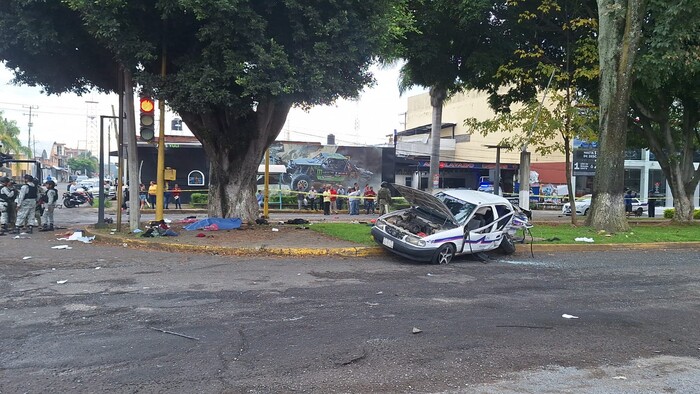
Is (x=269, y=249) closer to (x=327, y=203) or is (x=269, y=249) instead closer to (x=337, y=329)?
(x=337, y=329)

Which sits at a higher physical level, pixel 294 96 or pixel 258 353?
pixel 294 96

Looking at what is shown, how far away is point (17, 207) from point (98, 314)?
11552mm

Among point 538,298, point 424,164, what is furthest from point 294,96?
point 424,164

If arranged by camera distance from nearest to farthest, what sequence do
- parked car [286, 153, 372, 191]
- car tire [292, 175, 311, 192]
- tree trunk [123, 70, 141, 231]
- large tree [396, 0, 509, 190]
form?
tree trunk [123, 70, 141, 231]
large tree [396, 0, 509, 190]
car tire [292, 175, 311, 192]
parked car [286, 153, 372, 191]

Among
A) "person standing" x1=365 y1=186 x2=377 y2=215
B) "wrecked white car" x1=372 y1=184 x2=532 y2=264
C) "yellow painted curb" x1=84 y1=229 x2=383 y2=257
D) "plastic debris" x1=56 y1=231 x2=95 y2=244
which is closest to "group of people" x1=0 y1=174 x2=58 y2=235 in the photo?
"plastic debris" x1=56 y1=231 x2=95 y2=244

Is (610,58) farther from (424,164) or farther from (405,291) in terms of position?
(424,164)

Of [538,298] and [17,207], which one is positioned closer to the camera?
[538,298]

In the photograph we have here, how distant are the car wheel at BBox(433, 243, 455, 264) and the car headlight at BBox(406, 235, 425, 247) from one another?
0.41 m

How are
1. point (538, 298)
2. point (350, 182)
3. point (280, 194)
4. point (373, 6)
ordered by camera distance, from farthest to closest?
point (350, 182), point (280, 194), point (373, 6), point (538, 298)

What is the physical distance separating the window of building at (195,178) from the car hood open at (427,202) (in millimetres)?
23377

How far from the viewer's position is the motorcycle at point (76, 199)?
28.0m

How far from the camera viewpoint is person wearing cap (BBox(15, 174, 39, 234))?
47.6 feet

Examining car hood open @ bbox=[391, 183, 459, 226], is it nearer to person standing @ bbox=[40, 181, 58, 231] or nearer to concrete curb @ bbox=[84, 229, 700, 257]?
concrete curb @ bbox=[84, 229, 700, 257]

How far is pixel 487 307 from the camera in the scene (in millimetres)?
6957
